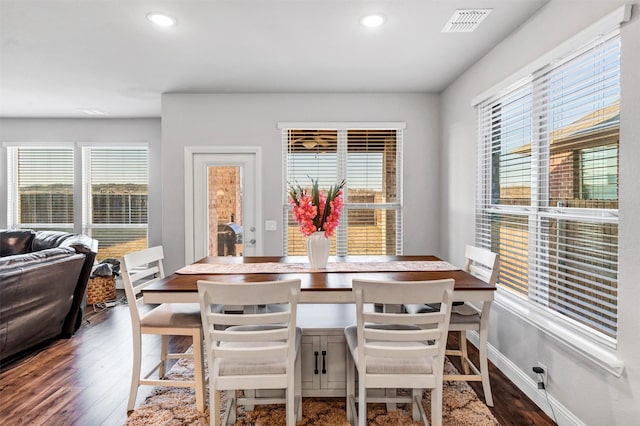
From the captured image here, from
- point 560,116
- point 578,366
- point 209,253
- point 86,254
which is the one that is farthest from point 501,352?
point 86,254

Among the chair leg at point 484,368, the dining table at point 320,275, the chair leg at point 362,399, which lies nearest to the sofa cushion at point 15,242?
the dining table at point 320,275

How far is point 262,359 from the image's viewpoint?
1.77 m

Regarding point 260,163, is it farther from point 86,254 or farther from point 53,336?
point 53,336

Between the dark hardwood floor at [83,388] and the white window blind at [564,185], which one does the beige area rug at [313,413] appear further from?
the white window blind at [564,185]

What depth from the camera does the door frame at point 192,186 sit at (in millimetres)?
4184

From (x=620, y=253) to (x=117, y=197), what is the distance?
19.4 feet

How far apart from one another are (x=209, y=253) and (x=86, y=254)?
3.95ft

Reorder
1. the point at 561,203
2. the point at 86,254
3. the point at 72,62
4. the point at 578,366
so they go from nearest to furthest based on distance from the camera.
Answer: the point at 578,366 < the point at 561,203 < the point at 72,62 < the point at 86,254

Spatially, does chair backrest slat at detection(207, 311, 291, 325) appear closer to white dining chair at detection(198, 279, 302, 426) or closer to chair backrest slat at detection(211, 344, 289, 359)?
white dining chair at detection(198, 279, 302, 426)

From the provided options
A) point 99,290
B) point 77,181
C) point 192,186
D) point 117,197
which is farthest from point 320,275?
point 77,181

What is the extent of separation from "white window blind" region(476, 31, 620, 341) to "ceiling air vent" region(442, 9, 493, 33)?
0.52 metres

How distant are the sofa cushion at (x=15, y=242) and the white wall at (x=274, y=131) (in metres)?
1.92

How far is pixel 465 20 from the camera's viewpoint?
2.47 meters

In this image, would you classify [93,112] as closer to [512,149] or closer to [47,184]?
[47,184]
